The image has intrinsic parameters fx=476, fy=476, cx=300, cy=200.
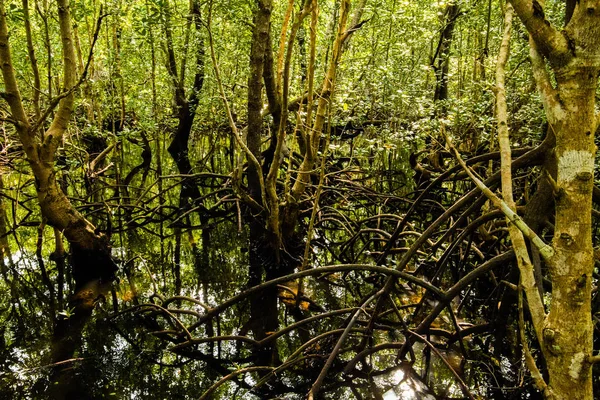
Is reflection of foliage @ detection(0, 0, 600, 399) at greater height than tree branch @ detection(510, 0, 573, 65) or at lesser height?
lesser

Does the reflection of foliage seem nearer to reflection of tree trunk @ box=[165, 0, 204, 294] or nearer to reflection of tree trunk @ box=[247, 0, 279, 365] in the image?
reflection of tree trunk @ box=[247, 0, 279, 365]

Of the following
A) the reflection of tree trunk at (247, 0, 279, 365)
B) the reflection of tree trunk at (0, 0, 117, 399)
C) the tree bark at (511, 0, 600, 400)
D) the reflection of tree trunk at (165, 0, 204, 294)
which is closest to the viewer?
the tree bark at (511, 0, 600, 400)

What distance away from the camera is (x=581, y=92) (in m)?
1.62

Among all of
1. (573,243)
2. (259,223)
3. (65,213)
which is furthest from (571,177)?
(259,223)

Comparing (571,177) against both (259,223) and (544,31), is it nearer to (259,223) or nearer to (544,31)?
(544,31)

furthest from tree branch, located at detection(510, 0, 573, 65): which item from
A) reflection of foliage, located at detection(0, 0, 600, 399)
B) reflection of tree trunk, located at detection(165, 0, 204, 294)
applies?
reflection of tree trunk, located at detection(165, 0, 204, 294)

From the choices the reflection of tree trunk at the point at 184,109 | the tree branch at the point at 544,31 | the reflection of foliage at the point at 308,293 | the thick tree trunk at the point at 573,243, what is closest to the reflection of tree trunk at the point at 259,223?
the reflection of foliage at the point at 308,293

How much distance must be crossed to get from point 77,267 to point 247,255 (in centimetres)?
216

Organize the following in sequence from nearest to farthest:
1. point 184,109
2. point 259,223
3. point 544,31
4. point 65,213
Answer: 1. point 544,31
2. point 65,213
3. point 259,223
4. point 184,109

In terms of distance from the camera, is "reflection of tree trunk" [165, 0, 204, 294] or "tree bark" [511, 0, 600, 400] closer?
"tree bark" [511, 0, 600, 400]

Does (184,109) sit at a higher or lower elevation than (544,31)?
higher

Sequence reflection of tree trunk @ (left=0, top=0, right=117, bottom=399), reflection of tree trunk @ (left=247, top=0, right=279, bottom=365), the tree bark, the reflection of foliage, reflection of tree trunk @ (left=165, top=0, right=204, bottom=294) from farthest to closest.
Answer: reflection of tree trunk @ (left=165, top=0, right=204, bottom=294) < reflection of tree trunk @ (left=247, top=0, right=279, bottom=365) < reflection of tree trunk @ (left=0, top=0, right=117, bottom=399) < the reflection of foliage < the tree bark

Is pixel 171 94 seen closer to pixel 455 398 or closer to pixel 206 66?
pixel 206 66

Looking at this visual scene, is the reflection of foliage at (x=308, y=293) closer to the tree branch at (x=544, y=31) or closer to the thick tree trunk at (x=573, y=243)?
the thick tree trunk at (x=573, y=243)
